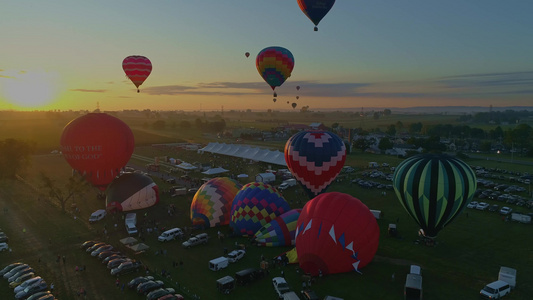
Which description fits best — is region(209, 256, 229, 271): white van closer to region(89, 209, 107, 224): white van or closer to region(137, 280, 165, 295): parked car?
region(137, 280, 165, 295): parked car

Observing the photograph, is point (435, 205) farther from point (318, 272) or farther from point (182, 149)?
point (182, 149)

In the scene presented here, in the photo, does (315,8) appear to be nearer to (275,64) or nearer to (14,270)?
(275,64)

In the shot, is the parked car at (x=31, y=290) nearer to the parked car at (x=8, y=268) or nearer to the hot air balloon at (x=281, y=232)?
the parked car at (x=8, y=268)

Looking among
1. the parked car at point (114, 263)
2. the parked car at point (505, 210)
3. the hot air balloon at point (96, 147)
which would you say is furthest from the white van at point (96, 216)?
the parked car at point (505, 210)

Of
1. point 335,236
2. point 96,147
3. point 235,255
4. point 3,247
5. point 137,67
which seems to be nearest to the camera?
point 335,236

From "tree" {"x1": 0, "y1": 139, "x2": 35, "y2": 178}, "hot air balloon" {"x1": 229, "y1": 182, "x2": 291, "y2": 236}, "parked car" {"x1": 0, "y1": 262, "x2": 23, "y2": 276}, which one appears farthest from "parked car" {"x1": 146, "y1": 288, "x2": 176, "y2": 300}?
"tree" {"x1": 0, "y1": 139, "x2": 35, "y2": 178}

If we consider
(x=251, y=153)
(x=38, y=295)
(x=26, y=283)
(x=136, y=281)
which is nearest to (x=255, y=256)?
(x=136, y=281)

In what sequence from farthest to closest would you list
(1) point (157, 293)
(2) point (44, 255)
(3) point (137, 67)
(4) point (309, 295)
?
(3) point (137, 67) → (2) point (44, 255) → (1) point (157, 293) → (4) point (309, 295)
